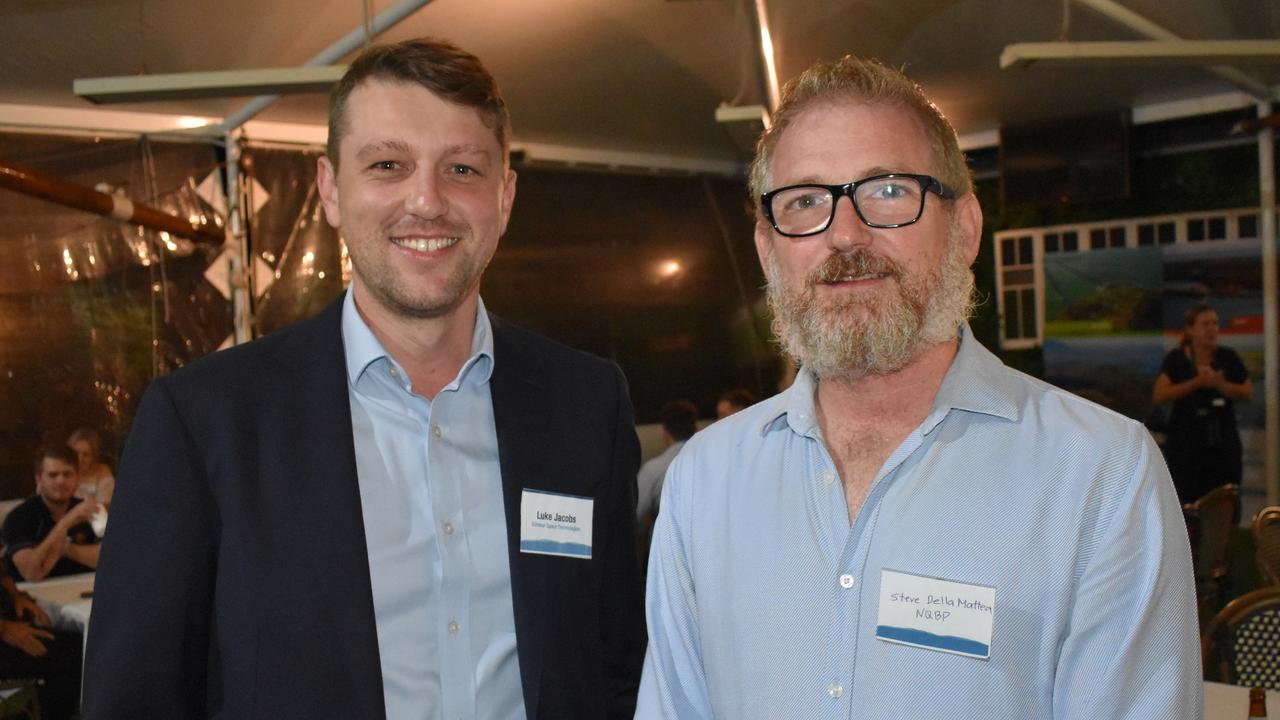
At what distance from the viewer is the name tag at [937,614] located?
1.23 meters

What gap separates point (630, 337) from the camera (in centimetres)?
845

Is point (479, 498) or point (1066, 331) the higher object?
point (1066, 331)

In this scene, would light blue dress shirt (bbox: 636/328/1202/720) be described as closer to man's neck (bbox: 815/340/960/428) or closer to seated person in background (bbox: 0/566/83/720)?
man's neck (bbox: 815/340/960/428)

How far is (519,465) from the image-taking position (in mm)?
1752

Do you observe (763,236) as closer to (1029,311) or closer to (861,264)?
(861,264)

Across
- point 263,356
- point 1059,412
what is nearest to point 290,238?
point 263,356

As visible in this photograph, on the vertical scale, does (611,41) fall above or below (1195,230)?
above

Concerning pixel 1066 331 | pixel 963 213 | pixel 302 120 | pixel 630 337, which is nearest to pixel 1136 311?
pixel 1066 331

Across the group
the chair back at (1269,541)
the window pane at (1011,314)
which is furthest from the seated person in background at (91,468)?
the window pane at (1011,314)

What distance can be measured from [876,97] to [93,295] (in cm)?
533

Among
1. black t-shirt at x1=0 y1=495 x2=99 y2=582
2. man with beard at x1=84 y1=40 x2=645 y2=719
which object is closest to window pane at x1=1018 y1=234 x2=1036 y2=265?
black t-shirt at x1=0 y1=495 x2=99 y2=582

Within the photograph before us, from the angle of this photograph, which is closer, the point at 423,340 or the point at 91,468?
the point at 423,340

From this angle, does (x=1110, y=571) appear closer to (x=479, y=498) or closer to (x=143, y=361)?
(x=479, y=498)

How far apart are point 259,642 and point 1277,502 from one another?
750cm
